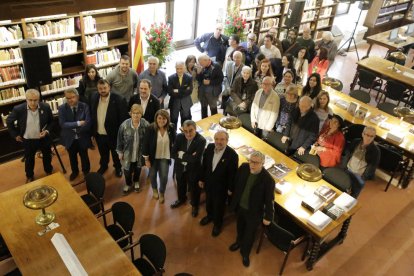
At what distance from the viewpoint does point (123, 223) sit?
455 cm

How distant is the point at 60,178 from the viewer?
4934mm

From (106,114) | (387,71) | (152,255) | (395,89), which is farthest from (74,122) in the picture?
(387,71)

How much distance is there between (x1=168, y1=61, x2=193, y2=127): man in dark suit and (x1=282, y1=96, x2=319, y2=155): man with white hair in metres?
1.95

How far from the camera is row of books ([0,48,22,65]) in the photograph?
620cm

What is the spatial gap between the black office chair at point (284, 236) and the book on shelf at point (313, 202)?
34 centimetres

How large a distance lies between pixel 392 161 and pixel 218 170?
11.0 ft

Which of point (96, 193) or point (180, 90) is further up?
point (180, 90)

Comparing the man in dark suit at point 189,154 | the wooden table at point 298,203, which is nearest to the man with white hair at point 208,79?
the wooden table at point 298,203

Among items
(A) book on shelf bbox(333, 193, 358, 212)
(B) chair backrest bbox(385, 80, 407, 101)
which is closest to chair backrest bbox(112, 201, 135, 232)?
(A) book on shelf bbox(333, 193, 358, 212)

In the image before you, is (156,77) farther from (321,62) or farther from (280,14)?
(280,14)

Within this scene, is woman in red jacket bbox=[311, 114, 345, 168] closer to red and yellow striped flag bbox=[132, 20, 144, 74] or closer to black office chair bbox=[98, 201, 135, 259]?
black office chair bbox=[98, 201, 135, 259]

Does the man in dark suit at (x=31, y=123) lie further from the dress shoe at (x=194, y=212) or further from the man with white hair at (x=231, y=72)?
the man with white hair at (x=231, y=72)

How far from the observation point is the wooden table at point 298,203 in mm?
4578

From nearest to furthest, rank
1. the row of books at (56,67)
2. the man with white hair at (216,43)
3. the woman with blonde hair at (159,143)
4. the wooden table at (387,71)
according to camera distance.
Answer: the woman with blonde hair at (159,143) < the row of books at (56,67) < the man with white hair at (216,43) < the wooden table at (387,71)
